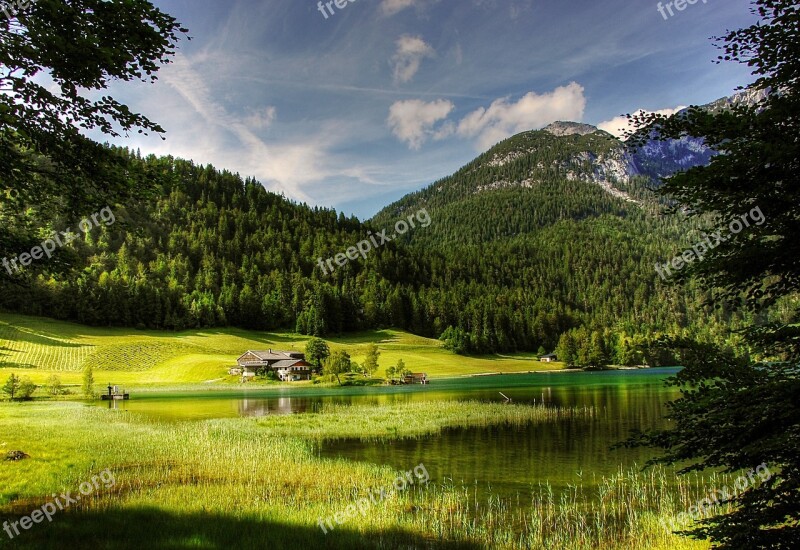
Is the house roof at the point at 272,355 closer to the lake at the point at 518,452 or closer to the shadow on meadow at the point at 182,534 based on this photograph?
the lake at the point at 518,452

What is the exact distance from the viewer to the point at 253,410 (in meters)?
52.6

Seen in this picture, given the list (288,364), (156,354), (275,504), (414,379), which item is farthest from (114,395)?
(275,504)

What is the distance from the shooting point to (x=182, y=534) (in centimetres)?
1236

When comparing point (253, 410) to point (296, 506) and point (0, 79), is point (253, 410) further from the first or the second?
point (0, 79)

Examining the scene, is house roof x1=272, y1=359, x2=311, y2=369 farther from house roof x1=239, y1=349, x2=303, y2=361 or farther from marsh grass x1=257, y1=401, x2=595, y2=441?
marsh grass x1=257, y1=401, x2=595, y2=441

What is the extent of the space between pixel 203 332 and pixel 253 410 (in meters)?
106

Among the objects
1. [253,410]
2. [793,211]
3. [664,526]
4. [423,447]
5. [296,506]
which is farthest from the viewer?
[253,410]

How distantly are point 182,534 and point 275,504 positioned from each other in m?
4.44

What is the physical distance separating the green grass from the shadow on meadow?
0.10 feet

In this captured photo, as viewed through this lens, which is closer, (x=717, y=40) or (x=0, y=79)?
(x=717, y=40)

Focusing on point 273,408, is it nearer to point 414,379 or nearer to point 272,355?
point 414,379

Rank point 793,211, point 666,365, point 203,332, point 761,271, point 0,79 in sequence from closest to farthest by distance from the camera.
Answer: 1. point 793,211
2. point 761,271
3. point 0,79
4. point 203,332
5. point 666,365

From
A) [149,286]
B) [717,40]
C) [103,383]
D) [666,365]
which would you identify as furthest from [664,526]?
[666,365]

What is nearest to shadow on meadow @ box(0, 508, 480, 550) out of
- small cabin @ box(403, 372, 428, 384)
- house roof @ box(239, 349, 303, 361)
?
small cabin @ box(403, 372, 428, 384)
